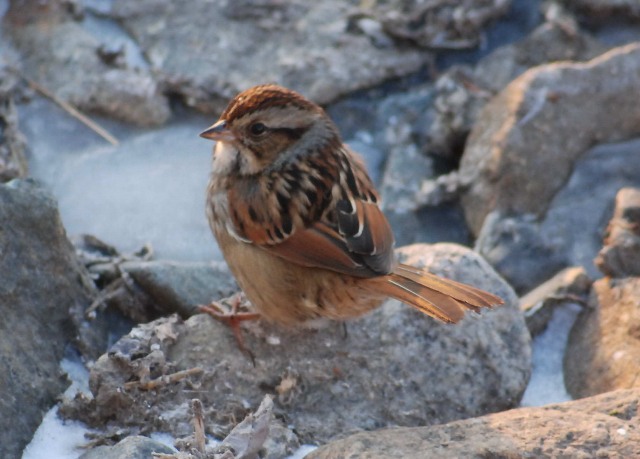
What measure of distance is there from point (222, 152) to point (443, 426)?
155cm

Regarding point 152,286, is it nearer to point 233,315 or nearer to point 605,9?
point 233,315

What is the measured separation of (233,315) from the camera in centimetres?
427

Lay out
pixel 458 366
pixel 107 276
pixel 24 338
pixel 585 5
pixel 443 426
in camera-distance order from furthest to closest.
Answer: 1. pixel 585 5
2. pixel 107 276
3. pixel 458 366
4. pixel 24 338
5. pixel 443 426

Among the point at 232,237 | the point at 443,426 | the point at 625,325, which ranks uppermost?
the point at 232,237

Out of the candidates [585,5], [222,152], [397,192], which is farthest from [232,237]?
[585,5]

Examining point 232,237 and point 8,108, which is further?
point 8,108

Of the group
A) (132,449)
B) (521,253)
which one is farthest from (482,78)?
(132,449)

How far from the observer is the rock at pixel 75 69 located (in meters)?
5.69

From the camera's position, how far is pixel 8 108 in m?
5.38

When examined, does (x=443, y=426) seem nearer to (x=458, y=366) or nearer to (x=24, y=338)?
(x=458, y=366)

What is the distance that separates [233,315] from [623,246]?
5.90ft

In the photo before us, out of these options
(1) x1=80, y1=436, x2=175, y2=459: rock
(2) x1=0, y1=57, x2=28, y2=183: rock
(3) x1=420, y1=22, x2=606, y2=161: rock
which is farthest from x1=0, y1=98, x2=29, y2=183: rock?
(3) x1=420, y1=22, x2=606, y2=161: rock

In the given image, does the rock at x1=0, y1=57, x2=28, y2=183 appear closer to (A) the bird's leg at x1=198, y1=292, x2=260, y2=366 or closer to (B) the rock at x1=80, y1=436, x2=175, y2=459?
(A) the bird's leg at x1=198, y1=292, x2=260, y2=366

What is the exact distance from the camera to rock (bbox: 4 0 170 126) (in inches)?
224
